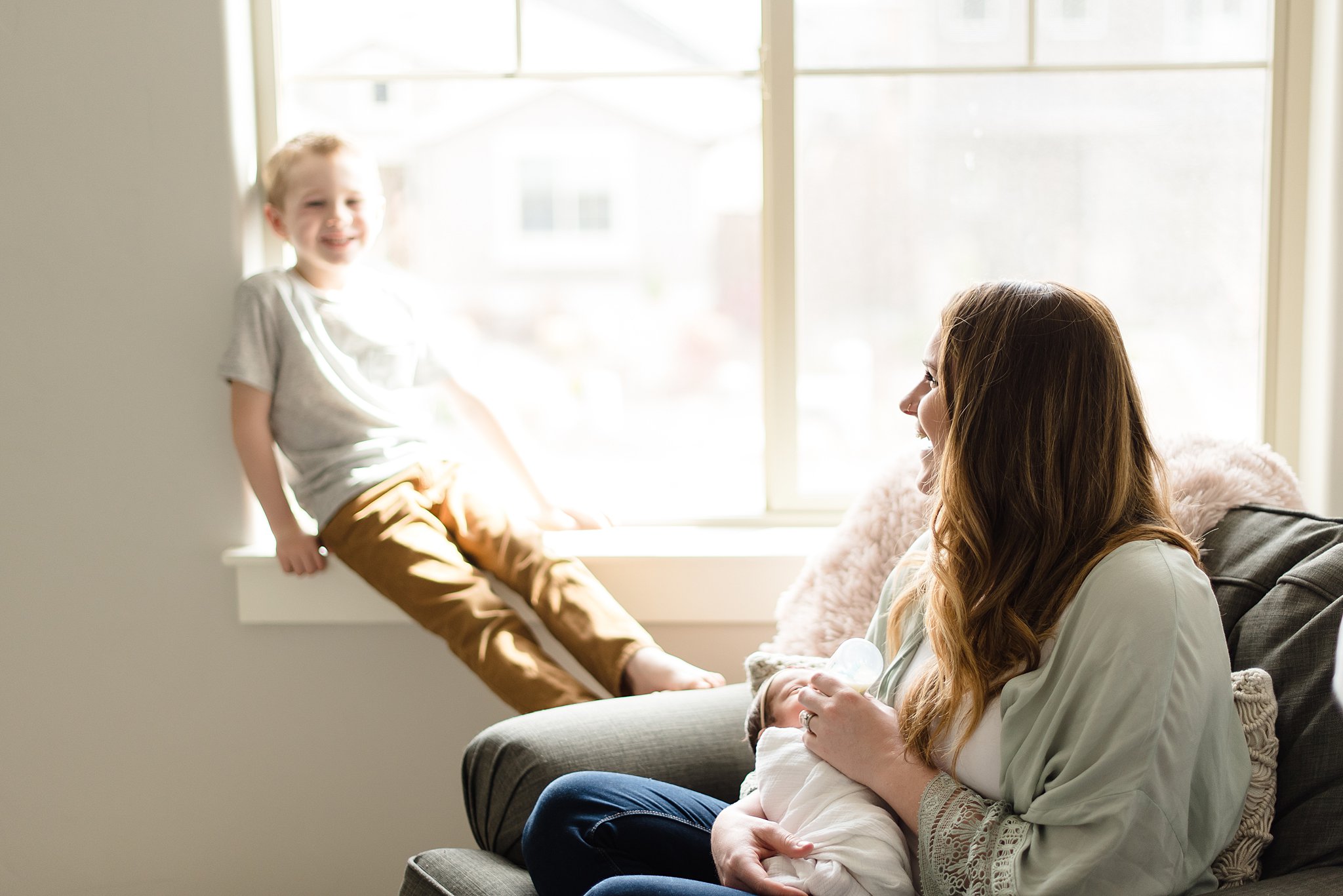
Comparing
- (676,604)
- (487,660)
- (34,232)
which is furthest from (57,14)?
(676,604)

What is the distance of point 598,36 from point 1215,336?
4.32 feet

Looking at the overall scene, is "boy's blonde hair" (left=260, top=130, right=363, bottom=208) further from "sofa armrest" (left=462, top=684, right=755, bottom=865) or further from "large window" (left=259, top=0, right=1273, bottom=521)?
"sofa armrest" (left=462, top=684, right=755, bottom=865)

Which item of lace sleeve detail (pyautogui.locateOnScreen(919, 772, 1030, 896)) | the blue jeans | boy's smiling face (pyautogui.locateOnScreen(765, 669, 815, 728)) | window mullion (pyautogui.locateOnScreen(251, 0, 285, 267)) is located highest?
window mullion (pyautogui.locateOnScreen(251, 0, 285, 267))

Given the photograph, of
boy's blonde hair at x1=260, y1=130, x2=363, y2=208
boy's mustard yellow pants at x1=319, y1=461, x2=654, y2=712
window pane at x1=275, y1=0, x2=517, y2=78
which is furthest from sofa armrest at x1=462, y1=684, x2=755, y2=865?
window pane at x1=275, y1=0, x2=517, y2=78

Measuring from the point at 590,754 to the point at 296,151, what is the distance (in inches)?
47.2

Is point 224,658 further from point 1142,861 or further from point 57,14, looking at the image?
point 1142,861

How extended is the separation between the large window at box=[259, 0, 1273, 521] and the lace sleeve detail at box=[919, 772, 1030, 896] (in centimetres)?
105

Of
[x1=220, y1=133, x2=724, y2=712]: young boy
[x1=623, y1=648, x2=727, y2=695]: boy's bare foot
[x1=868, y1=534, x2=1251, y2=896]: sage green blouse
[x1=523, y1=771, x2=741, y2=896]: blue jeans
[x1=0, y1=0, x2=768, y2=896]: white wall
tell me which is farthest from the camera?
[x1=0, y1=0, x2=768, y2=896]: white wall

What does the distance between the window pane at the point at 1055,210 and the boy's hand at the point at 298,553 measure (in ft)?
3.31

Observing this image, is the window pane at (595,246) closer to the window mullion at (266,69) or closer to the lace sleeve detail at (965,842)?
the window mullion at (266,69)

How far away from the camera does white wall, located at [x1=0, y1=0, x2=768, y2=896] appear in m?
2.03

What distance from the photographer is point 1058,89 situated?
211 cm

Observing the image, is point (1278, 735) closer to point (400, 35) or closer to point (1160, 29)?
point (1160, 29)

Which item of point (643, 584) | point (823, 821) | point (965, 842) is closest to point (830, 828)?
point (823, 821)
